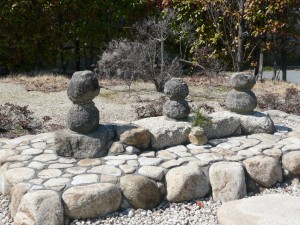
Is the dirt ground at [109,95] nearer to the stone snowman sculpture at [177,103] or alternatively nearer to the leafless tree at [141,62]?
the leafless tree at [141,62]

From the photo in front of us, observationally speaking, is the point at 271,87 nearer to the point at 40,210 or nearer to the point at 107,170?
the point at 107,170

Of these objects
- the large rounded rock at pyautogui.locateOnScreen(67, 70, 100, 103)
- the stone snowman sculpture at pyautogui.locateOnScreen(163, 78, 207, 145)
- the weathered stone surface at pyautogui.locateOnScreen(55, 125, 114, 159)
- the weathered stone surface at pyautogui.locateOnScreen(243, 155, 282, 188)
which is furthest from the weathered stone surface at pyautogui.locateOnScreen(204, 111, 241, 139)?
the large rounded rock at pyautogui.locateOnScreen(67, 70, 100, 103)

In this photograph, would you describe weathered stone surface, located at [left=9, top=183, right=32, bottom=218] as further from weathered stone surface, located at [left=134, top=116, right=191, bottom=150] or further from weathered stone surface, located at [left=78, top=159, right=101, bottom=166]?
weathered stone surface, located at [left=134, top=116, right=191, bottom=150]

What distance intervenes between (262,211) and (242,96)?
7.39ft

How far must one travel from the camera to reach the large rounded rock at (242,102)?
5496mm

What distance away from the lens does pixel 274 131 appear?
5.57m

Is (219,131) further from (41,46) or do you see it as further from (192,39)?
(41,46)

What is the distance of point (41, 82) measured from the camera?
31.3 feet

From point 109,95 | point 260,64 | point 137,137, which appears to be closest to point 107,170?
point 137,137

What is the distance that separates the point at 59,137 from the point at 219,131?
2.04 metres

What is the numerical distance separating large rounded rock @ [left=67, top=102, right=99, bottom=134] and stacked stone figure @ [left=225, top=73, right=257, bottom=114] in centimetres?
197

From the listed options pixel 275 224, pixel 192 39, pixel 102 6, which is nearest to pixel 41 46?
pixel 102 6

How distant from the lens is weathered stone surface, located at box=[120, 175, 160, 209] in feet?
13.1

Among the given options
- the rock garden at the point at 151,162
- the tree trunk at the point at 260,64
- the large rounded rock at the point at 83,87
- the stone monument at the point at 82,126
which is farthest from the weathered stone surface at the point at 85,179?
the tree trunk at the point at 260,64
